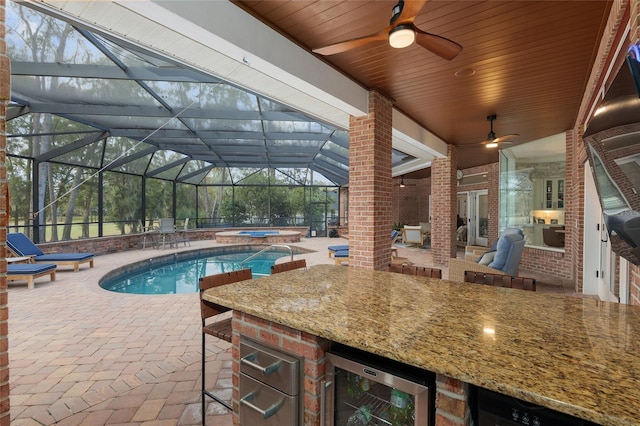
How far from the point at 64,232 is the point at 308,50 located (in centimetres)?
905

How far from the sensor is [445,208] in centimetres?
732

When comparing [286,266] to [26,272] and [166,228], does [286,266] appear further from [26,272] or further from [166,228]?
[166,228]

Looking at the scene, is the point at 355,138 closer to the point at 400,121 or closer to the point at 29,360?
the point at 400,121

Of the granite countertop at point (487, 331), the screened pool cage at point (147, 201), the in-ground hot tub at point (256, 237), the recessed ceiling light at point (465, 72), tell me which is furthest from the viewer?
the in-ground hot tub at point (256, 237)

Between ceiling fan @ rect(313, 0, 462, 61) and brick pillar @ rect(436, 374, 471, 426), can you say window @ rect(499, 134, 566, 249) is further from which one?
brick pillar @ rect(436, 374, 471, 426)

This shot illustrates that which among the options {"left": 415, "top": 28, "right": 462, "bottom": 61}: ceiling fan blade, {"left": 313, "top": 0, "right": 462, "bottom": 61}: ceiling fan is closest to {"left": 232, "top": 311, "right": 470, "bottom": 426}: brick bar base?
{"left": 313, "top": 0, "right": 462, "bottom": 61}: ceiling fan

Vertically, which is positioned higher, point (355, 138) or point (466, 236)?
point (355, 138)

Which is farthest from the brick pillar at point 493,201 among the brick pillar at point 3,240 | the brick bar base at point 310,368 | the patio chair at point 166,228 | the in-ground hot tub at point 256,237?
the patio chair at point 166,228

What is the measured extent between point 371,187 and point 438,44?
201cm

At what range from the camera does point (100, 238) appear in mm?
9148

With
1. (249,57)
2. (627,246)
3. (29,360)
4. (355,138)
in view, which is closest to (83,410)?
(29,360)

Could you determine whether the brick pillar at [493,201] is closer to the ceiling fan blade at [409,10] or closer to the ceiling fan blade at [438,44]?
the ceiling fan blade at [438,44]

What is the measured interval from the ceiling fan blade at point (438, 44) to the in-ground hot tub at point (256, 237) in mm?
10912

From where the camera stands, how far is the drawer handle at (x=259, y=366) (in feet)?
4.84
